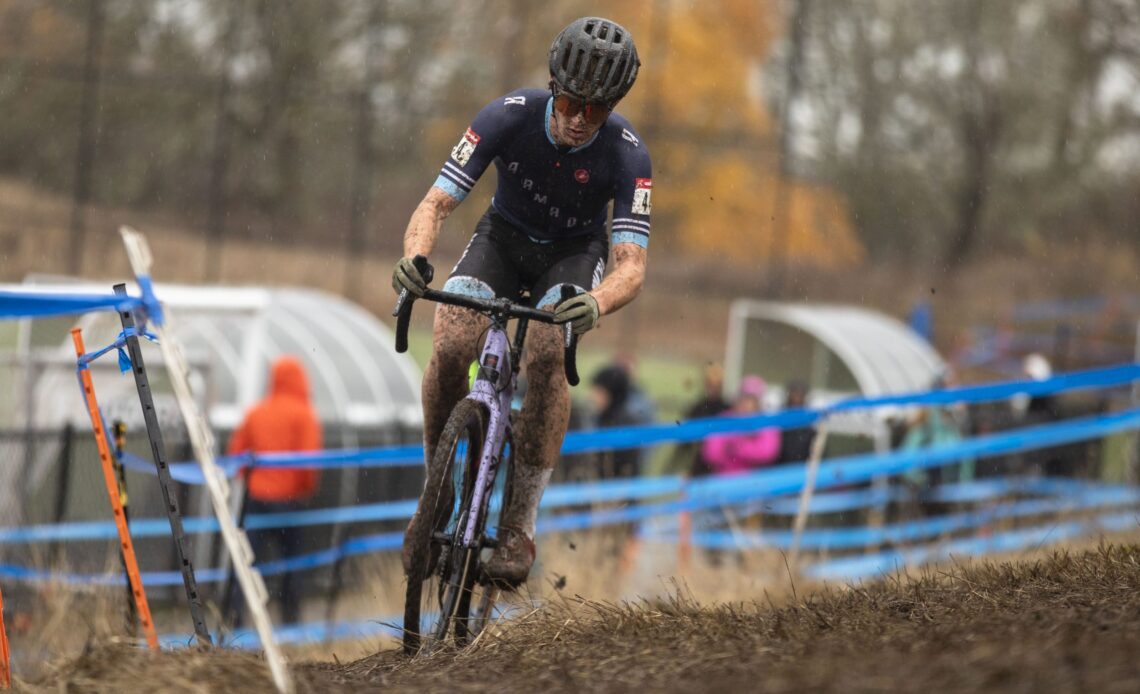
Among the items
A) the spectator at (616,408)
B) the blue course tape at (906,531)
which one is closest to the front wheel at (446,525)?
the blue course tape at (906,531)

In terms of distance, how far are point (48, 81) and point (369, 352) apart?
10.6 meters

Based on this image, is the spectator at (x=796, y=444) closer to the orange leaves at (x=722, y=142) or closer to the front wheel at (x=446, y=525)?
the front wheel at (x=446, y=525)

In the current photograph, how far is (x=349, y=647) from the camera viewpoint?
29.8 feet

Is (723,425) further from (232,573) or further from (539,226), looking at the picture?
(232,573)

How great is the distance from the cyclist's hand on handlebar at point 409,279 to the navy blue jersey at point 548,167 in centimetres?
60

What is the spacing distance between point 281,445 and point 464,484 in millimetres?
5705

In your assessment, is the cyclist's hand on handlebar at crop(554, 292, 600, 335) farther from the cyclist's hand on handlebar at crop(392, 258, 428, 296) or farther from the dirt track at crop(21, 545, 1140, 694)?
the dirt track at crop(21, 545, 1140, 694)

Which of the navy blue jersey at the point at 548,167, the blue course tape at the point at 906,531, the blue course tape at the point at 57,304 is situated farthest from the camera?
the blue course tape at the point at 906,531

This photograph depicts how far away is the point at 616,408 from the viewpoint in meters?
16.2

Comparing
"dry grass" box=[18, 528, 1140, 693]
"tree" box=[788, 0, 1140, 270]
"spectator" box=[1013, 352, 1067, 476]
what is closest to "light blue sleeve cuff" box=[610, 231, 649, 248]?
"dry grass" box=[18, 528, 1140, 693]

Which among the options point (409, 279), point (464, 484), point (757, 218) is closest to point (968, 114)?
point (757, 218)

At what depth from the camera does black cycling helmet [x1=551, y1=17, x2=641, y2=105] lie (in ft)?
20.0

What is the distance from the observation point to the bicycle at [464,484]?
5.88 m

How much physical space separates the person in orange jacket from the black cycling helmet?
5.66 m
